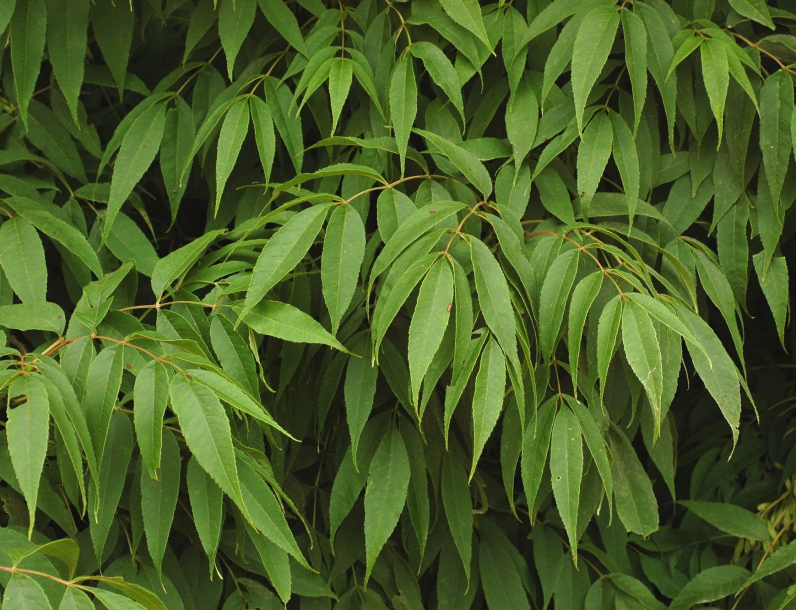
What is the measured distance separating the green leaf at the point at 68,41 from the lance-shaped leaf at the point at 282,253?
445 millimetres

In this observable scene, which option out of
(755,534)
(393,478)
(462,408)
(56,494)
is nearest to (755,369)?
(755,534)

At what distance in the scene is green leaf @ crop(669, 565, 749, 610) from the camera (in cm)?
131

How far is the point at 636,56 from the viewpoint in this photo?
110 cm

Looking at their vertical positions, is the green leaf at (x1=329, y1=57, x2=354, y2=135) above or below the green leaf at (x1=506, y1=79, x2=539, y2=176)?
above

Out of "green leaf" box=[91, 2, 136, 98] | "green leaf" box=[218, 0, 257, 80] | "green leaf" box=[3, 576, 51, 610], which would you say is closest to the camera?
"green leaf" box=[3, 576, 51, 610]

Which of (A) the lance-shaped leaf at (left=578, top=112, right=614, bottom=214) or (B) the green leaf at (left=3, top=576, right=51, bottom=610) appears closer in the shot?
(B) the green leaf at (left=3, top=576, right=51, bottom=610)

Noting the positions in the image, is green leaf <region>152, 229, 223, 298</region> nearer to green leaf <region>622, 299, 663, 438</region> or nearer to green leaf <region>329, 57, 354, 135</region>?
green leaf <region>329, 57, 354, 135</region>

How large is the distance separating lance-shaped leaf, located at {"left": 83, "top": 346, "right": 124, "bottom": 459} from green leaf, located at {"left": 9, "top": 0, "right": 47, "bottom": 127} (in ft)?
1.58

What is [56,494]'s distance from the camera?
3.35 feet

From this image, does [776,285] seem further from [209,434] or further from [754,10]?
[209,434]

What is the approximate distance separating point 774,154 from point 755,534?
58 cm

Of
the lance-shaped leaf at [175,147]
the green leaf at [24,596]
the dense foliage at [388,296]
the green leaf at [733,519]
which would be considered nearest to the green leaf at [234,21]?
the dense foliage at [388,296]

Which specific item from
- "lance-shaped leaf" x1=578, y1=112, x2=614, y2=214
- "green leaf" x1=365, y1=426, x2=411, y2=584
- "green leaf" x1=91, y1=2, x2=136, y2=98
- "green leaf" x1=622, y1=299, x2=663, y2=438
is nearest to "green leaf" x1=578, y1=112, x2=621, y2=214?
"lance-shaped leaf" x1=578, y1=112, x2=614, y2=214

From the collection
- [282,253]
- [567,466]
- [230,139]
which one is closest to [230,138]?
[230,139]
